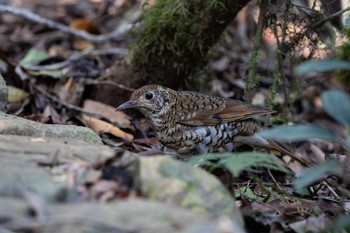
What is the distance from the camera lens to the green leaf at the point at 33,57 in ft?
25.1

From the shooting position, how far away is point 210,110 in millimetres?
5406

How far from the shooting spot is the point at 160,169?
2.89 m

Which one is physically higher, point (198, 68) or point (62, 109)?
point (198, 68)

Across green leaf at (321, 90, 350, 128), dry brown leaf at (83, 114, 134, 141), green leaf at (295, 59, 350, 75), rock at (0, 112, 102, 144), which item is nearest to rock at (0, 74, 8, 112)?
rock at (0, 112, 102, 144)

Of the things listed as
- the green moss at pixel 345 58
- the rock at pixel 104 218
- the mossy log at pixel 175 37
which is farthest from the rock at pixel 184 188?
the mossy log at pixel 175 37

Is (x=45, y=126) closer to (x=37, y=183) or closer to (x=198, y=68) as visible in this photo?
(x=37, y=183)

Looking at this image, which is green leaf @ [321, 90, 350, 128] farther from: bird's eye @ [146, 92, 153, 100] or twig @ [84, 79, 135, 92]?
twig @ [84, 79, 135, 92]

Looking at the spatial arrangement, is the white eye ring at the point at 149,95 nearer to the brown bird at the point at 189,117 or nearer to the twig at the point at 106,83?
the brown bird at the point at 189,117

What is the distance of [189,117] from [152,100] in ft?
1.09

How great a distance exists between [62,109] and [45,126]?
2.29 meters

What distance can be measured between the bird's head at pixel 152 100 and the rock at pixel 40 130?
3.00 ft

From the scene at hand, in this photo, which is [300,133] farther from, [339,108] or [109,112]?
[109,112]

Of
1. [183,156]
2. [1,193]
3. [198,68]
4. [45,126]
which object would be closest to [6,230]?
[1,193]

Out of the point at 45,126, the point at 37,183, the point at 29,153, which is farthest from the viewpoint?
the point at 45,126
